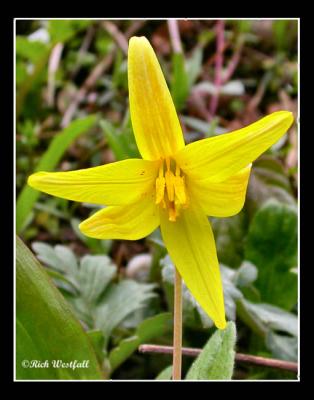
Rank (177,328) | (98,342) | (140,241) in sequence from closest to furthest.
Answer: (177,328) → (98,342) → (140,241)

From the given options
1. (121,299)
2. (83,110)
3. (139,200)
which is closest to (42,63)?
(83,110)

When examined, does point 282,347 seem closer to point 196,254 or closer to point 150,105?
point 196,254

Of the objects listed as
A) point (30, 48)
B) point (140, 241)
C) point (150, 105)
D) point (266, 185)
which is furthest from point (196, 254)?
point (30, 48)

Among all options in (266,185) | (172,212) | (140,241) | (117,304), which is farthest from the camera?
(140,241)

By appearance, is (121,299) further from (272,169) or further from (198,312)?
(272,169)

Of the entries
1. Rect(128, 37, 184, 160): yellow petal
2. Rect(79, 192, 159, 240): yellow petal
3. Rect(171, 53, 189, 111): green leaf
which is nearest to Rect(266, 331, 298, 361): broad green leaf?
Rect(79, 192, 159, 240): yellow petal

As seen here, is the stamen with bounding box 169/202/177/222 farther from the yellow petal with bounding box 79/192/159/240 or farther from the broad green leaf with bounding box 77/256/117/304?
the broad green leaf with bounding box 77/256/117/304
